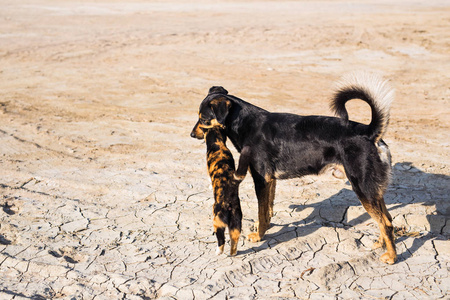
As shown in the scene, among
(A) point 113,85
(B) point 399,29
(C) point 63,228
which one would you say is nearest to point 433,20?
(B) point 399,29

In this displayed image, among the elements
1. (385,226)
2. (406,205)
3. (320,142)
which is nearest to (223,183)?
(320,142)

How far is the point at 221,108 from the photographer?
17.1ft

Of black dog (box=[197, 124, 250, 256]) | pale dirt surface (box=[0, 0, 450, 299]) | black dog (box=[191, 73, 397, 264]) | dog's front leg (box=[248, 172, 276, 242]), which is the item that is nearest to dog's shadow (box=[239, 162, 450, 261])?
pale dirt surface (box=[0, 0, 450, 299])

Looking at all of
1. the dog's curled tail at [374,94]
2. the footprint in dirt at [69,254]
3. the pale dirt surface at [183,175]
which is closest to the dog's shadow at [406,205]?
the pale dirt surface at [183,175]

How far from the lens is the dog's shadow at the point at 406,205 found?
5.33 m

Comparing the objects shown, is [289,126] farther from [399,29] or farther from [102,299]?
[399,29]

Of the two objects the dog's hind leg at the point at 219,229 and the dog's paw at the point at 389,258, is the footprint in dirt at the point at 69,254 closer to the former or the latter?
the dog's hind leg at the point at 219,229

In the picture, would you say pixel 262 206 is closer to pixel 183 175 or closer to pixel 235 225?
pixel 235 225

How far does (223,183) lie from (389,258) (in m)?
1.79

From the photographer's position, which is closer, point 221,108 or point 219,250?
point 219,250

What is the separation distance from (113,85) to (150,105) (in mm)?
1973

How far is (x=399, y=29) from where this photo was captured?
59.2ft

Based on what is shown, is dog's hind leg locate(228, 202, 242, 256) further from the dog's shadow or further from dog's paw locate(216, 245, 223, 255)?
the dog's shadow

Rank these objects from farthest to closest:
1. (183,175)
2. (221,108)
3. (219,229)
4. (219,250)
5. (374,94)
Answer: (183,175), (221,108), (219,250), (219,229), (374,94)
